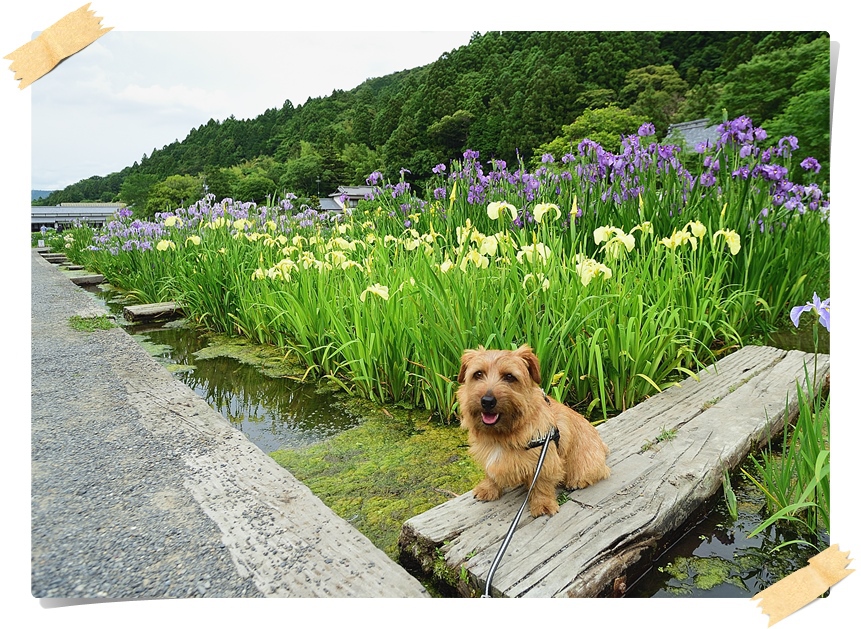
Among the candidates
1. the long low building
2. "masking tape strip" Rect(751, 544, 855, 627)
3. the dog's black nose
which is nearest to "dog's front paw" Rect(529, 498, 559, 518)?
the dog's black nose

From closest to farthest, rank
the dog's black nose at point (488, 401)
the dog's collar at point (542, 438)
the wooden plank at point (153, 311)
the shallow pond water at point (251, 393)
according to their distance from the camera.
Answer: the dog's black nose at point (488, 401), the dog's collar at point (542, 438), the shallow pond water at point (251, 393), the wooden plank at point (153, 311)

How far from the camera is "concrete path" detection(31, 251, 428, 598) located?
1526 millimetres

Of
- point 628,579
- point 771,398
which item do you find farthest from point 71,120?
point 771,398

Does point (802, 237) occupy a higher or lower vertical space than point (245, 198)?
lower

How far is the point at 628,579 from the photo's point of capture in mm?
1509

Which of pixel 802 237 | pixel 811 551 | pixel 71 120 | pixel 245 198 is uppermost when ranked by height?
pixel 71 120

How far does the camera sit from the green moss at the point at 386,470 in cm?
177

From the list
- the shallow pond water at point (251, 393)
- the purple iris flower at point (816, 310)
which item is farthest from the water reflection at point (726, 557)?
the shallow pond water at point (251, 393)

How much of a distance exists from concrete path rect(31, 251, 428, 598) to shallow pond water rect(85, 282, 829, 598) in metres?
0.36

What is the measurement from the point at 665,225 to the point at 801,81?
930mm

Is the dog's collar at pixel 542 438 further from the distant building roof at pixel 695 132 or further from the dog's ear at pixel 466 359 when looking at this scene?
the distant building roof at pixel 695 132

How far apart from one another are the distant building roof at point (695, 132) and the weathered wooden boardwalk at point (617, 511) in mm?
1247

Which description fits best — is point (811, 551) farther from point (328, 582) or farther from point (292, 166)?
point (292, 166)

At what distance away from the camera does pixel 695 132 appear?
2723 millimetres
